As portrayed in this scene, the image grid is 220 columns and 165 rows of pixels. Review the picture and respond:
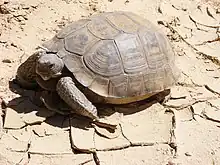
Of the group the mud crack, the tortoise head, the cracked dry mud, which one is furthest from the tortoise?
the mud crack

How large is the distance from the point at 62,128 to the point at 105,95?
1.22ft

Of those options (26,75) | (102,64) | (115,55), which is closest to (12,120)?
(26,75)

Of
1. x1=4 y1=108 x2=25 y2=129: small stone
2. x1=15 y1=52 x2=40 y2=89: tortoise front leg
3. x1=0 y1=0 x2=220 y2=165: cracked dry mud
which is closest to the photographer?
x1=0 y1=0 x2=220 y2=165: cracked dry mud

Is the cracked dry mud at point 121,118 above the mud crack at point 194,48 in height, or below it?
below

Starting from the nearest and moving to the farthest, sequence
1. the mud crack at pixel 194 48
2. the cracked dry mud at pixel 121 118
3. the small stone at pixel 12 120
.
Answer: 1. the cracked dry mud at pixel 121 118
2. the small stone at pixel 12 120
3. the mud crack at pixel 194 48

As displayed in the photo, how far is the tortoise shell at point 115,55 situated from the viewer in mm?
3430

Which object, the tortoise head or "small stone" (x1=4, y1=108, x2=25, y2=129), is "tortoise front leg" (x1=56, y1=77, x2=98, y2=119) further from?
"small stone" (x1=4, y1=108, x2=25, y2=129)

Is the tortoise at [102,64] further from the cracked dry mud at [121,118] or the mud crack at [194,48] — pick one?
the mud crack at [194,48]

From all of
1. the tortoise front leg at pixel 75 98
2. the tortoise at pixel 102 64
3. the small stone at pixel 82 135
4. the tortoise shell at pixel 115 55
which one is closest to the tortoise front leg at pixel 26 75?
the tortoise at pixel 102 64

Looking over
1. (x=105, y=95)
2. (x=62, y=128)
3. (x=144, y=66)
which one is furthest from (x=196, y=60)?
(x=62, y=128)

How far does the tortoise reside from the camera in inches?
135

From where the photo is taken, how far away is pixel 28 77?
12.3ft

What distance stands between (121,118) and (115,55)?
456 millimetres

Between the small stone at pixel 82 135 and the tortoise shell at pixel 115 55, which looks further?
the tortoise shell at pixel 115 55
